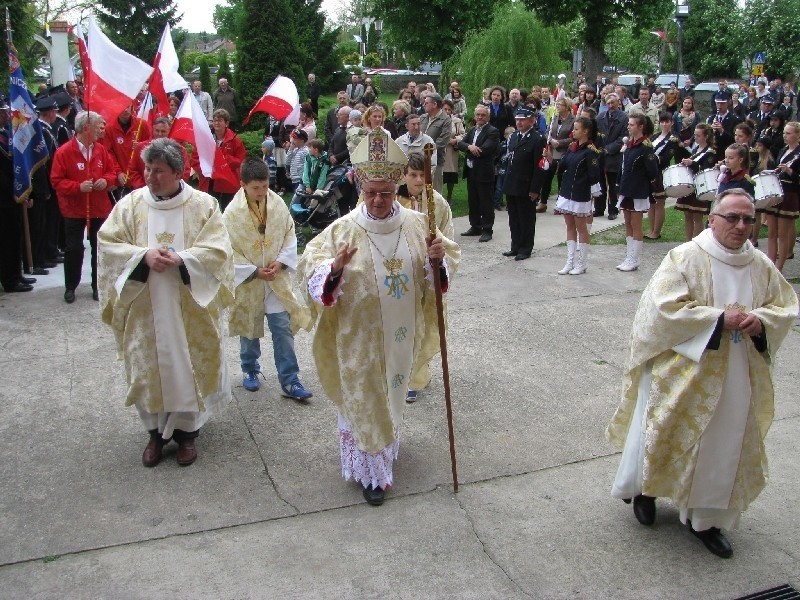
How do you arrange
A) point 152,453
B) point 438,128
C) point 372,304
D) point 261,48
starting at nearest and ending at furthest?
point 372,304, point 152,453, point 438,128, point 261,48

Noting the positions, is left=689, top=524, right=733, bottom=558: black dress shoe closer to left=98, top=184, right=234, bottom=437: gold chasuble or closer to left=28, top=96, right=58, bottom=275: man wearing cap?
left=98, top=184, right=234, bottom=437: gold chasuble

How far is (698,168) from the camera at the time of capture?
11.1 meters

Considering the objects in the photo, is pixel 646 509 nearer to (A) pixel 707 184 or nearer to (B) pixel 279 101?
(A) pixel 707 184

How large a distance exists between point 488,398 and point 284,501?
2.14m

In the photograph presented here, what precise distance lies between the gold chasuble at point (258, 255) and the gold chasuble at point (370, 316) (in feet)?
4.18

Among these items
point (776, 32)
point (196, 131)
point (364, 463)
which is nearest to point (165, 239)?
point (364, 463)

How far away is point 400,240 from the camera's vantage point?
4914 mm

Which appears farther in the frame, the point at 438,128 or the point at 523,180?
the point at 438,128

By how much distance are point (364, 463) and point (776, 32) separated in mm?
37241

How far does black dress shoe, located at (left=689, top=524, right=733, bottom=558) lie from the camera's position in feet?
14.7

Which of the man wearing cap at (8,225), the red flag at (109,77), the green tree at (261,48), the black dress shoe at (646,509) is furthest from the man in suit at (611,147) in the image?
the green tree at (261,48)

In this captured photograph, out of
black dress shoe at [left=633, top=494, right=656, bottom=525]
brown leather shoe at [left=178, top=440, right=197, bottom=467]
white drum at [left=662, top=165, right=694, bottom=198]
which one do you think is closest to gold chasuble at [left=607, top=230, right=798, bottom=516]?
black dress shoe at [left=633, top=494, right=656, bottom=525]

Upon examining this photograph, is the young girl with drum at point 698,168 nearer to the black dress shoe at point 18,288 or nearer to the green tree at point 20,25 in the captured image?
the black dress shoe at point 18,288

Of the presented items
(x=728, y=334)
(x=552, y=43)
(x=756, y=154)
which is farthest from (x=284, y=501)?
(x=552, y=43)
